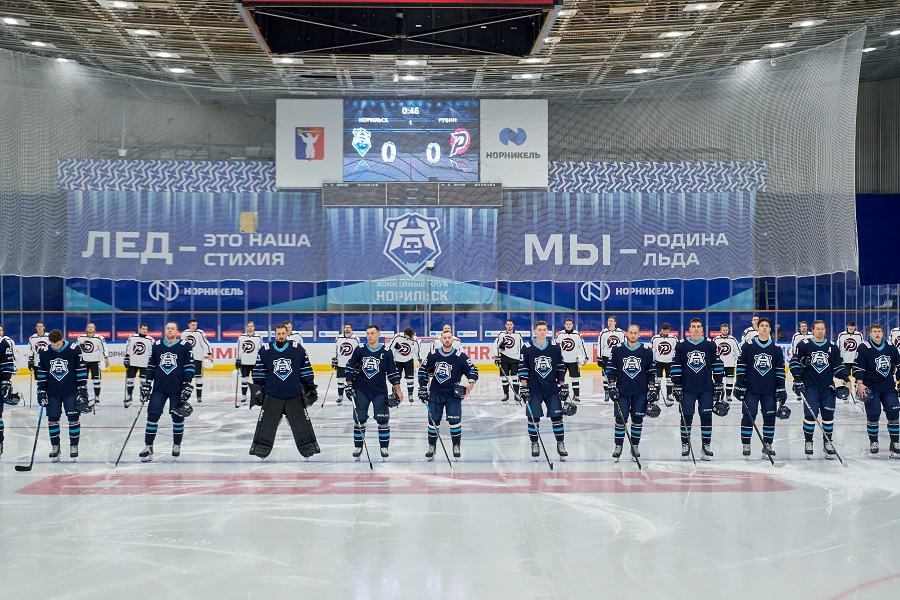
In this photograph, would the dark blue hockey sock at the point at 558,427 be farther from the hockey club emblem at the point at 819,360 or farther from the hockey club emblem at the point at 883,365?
the hockey club emblem at the point at 883,365

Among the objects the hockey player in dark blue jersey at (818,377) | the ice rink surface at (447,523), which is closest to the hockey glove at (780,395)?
the hockey player in dark blue jersey at (818,377)

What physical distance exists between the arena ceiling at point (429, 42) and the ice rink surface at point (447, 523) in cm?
507

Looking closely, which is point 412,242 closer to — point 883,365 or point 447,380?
point 447,380

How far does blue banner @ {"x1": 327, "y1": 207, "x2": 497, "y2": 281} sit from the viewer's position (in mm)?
20766

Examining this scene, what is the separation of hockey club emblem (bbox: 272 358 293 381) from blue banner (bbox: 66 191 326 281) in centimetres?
1173

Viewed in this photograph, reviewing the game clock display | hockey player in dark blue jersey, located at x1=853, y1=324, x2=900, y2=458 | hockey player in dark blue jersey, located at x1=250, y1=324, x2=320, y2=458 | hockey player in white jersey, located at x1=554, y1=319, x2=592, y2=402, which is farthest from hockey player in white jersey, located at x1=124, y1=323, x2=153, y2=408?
hockey player in dark blue jersey, located at x1=853, y1=324, x2=900, y2=458

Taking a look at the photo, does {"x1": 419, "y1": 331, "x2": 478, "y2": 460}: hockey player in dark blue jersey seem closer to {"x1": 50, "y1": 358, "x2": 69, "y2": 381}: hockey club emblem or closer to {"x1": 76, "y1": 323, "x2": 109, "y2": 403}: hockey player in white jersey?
{"x1": 50, "y1": 358, "x2": 69, "y2": 381}: hockey club emblem

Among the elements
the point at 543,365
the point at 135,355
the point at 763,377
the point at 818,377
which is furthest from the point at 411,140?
the point at 818,377

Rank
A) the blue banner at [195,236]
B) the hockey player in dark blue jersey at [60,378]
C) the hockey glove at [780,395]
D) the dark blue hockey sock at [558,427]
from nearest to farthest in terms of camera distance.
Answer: the hockey player in dark blue jersey at [60,378]
the hockey glove at [780,395]
the dark blue hockey sock at [558,427]
the blue banner at [195,236]

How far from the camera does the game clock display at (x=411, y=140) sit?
64.6ft

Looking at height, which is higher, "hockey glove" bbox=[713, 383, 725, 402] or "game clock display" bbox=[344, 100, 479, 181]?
"game clock display" bbox=[344, 100, 479, 181]

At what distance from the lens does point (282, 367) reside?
929cm

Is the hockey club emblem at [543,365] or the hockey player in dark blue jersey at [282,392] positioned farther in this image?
the hockey club emblem at [543,365]

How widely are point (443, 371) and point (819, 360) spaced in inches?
170
